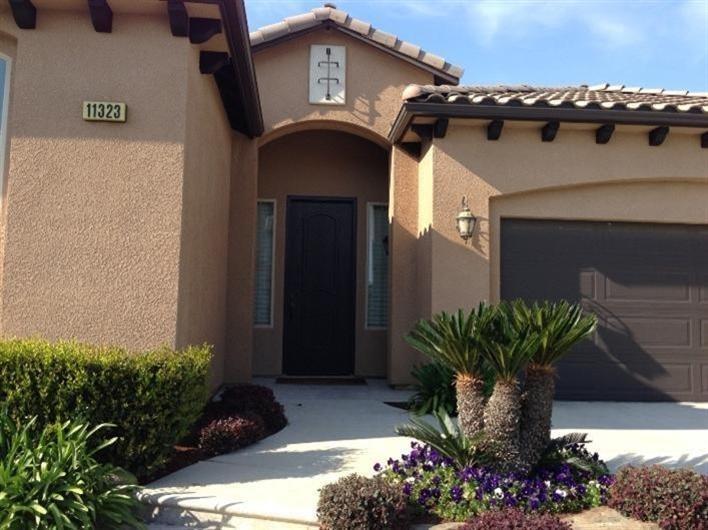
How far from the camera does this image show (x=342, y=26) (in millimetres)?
9406

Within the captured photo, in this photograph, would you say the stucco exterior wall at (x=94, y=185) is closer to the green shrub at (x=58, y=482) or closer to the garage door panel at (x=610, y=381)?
the green shrub at (x=58, y=482)

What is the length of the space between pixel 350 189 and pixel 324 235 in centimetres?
90

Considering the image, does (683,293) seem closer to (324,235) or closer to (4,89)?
(324,235)

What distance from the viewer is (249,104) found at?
782 cm

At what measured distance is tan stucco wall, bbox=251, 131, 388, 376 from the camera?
10.0 m

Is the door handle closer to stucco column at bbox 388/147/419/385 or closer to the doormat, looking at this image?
the doormat

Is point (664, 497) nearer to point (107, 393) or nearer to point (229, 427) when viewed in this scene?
point (229, 427)

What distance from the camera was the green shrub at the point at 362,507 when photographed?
3711 millimetres

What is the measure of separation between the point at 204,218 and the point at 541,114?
437 cm

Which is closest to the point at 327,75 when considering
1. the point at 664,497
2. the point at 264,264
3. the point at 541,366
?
the point at 264,264

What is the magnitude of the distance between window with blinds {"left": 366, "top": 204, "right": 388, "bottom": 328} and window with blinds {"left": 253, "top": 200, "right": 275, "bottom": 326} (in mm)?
1634

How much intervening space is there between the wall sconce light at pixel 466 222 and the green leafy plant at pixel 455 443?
3.59m

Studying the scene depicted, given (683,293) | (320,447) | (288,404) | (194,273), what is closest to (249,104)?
(194,273)

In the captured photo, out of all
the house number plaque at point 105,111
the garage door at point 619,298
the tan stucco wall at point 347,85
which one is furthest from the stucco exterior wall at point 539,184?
the house number plaque at point 105,111
